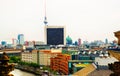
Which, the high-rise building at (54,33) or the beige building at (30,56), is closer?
the beige building at (30,56)

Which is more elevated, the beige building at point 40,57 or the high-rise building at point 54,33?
the high-rise building at point 54,33

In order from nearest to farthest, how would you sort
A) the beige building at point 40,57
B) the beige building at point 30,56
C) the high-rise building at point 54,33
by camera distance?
1. the beige building at point 40,57
2. the beige building at point 30,56
3. the high-rise building at point 54,33

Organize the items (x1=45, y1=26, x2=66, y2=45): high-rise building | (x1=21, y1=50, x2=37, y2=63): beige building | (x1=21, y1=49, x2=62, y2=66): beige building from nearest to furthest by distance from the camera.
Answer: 1. (x1=21, y1=49, x2=62, y2=66): beige building
2. (x1=21, y1=50, x2=37, y2=63): beige building
3. (x1=45, y1=26, x2=66, y2=45): high-rise building

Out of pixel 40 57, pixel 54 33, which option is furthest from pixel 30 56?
pixel 54 33

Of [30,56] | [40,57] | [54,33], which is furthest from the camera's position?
[54,33]

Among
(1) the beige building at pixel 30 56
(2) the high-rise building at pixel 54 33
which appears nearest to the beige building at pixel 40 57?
Answer: (1) the beige building at pixel 30 56

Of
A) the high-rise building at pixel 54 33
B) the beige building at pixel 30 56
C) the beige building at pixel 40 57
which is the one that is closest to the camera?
the beige building at pixel 40 57

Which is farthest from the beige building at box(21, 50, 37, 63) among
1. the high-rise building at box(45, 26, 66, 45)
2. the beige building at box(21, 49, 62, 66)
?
the high-rise building at box(45, 26, 66, 45)

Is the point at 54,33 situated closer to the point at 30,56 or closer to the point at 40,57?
the point at 30,56

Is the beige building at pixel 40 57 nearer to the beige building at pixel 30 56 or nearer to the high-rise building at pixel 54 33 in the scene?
the beige building at pixel 30 56

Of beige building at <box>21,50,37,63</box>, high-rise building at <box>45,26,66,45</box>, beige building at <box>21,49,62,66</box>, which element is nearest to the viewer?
beige building at <box>21,49,62,66</box>

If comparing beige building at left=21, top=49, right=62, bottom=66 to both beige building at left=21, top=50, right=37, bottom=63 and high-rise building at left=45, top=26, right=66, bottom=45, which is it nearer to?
beige building at left=21, top=50, right=37, bottom=63

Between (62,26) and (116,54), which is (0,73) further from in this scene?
(62,26)
